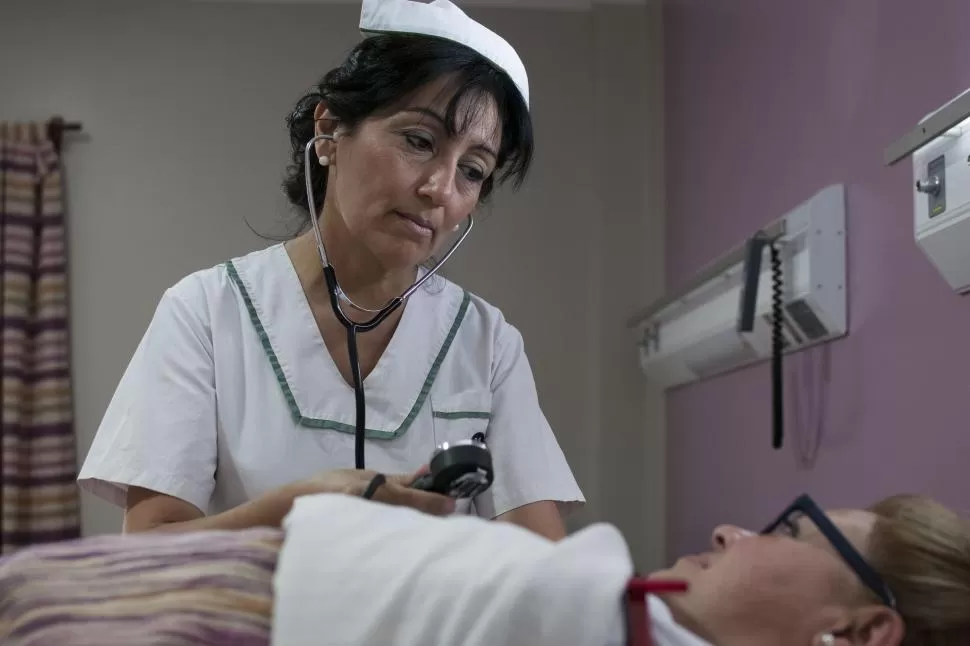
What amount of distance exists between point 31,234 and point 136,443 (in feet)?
6.99

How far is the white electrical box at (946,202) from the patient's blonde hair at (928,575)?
45 cm

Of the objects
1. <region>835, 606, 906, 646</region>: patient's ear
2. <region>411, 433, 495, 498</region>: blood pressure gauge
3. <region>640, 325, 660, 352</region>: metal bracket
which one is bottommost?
<region>835, 606, 906, 646</region>: patient's ear

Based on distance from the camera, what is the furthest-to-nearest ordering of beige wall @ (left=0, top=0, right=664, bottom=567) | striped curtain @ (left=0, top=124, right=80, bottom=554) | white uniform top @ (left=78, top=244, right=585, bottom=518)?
beige wall @ (left=0, top=0, right=664, bottom=567), striped curtain @ (left=0, top=124, right=80, bottom=554), white uniform top @ (left=78, top=244, right=585, bottom=518)

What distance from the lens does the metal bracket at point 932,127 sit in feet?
3.86

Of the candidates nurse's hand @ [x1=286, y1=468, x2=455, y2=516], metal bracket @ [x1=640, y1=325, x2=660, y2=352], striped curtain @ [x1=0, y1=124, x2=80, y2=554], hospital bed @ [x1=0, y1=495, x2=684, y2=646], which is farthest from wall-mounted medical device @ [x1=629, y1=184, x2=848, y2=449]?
striped curtain @ [x1=0, y1=124, x2=80, y2=554]

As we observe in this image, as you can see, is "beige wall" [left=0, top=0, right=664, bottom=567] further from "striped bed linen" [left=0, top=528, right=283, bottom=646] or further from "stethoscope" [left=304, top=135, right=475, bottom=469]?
"striped bed linen" [left=0, top=528, right=283, bottom=646]

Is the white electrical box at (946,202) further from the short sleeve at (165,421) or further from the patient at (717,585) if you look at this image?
the short sleeve at (165,421)

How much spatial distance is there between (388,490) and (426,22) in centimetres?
77

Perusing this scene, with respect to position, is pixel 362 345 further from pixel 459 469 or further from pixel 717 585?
pixel 717 585

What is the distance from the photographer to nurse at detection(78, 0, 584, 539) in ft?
4.35

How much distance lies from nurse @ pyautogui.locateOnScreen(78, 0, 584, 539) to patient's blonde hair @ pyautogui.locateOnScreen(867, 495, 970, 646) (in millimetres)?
611

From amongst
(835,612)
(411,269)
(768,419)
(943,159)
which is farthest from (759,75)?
(835,612)

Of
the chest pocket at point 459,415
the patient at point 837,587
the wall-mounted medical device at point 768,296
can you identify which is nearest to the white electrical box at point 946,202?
the wall-mounted medical device at point 768,296

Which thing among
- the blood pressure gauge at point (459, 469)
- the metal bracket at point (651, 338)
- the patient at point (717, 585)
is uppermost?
the metal bracket at point (651, 338)
